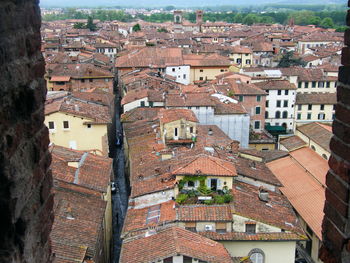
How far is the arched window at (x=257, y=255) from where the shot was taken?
17891 mm

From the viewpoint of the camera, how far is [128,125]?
32.2m

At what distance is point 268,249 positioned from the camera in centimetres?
1786

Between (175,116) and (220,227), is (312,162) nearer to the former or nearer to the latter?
(175,116)

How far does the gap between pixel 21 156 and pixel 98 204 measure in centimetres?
1454

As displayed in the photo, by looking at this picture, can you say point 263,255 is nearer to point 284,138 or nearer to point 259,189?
point 259,189

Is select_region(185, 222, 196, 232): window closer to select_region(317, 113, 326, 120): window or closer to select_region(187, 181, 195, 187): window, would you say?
select_region(187, 181, 195, 187): window

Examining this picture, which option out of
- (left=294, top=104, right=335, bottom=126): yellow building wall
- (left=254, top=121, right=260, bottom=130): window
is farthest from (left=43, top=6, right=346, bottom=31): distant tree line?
(left=254, top=121, right=260, bottom=130): window

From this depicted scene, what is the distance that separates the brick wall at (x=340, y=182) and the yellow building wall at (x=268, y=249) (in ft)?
44.4

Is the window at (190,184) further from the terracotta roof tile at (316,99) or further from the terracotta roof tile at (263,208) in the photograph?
the terracotta roof tile at (316,99)

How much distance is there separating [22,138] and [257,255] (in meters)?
15.7

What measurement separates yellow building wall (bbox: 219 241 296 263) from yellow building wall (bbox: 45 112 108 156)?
38.4 feet

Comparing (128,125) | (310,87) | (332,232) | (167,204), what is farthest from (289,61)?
(332,232)

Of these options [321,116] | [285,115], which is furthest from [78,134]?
[321,116]

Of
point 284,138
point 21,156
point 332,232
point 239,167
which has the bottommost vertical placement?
point 284,138
